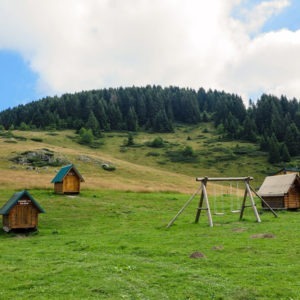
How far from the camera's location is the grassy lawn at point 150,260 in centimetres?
1381

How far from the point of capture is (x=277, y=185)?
49062 millimetres

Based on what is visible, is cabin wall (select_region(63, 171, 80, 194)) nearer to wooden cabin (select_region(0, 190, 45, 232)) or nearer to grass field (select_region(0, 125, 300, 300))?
grass field (select_region(0, 125, 300, 300))

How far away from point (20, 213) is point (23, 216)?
0.39m

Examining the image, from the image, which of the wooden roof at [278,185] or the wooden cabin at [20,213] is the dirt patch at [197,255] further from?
the wooden roof at [278,185]

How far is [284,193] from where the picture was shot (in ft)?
151

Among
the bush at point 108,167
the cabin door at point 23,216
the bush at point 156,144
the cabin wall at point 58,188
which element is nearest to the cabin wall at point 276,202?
the cabin wall at point 58,188

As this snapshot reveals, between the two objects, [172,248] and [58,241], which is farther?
[58,241]

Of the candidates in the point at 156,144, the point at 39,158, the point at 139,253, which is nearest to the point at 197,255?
the point at 139,253

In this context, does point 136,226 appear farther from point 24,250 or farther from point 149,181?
point 149,181

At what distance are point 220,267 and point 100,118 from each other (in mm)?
168084

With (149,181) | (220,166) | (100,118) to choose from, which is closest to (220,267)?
(149,181)

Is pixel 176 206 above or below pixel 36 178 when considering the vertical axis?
below

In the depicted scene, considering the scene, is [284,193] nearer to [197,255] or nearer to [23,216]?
[197,255]

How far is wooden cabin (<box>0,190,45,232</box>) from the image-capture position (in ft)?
109
